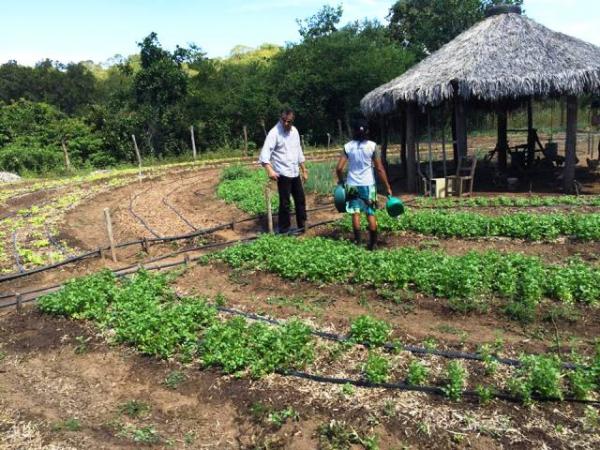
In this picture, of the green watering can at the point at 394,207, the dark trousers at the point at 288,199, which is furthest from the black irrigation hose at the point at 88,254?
the green watering can at the point at 394,207

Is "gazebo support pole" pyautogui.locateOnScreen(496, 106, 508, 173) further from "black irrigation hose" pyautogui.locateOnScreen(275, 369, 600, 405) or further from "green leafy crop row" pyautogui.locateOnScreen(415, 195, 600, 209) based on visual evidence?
"black irrigation hose" pyautogui.locateOnScreen(275, 369, 600, 405)

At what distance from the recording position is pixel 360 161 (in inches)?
277

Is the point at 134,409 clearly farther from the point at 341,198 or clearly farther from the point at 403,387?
the point at 341,198

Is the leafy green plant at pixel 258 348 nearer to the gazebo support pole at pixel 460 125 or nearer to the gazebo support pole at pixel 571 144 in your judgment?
the gazebo support pole at pixel 460 125

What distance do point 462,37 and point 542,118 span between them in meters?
17.4

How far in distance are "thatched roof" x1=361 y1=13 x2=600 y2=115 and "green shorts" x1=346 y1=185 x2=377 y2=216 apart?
4.90 m

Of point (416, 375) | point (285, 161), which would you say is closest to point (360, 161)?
point (285, 161)

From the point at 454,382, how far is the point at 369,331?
36.9 inches

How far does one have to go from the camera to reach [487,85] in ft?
35.5

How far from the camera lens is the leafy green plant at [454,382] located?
3896 mm

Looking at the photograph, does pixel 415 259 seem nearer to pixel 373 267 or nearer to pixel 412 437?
pixel 373 267

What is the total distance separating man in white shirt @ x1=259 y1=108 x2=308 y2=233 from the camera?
7887 millimetres

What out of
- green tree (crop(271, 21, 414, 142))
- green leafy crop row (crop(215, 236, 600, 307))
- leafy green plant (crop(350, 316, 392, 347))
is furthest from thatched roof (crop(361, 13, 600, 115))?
green tree (crop(271, 21, 414, 142))

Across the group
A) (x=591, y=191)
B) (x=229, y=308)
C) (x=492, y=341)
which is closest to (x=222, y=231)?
(x=229, y=308)
